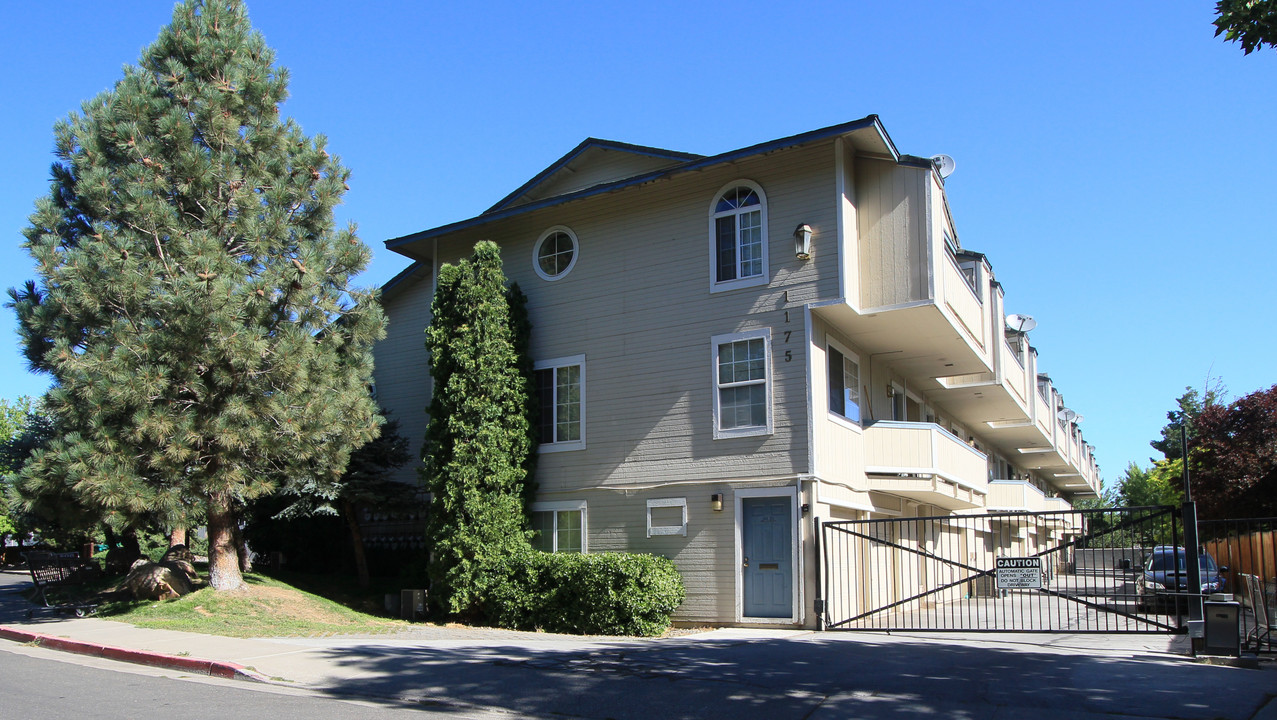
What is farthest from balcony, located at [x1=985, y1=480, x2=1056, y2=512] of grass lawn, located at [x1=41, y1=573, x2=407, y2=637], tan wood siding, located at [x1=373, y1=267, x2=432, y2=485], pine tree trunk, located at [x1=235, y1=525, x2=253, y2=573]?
pine tree trunk, located at [x1=235, y1=525, x2=253, y2=573]

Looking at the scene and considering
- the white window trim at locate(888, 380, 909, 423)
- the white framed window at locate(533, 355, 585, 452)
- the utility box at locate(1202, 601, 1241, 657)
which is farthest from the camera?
the white window trim at locate(888, 380, 909, 423)

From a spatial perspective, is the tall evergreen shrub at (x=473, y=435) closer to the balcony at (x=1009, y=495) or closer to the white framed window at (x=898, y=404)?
the white framed window at (x=898, y=404)

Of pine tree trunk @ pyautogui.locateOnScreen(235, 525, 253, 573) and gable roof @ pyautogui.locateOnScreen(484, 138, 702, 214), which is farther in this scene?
pine tree trunk @ pyautogui.locateOnScreen(235, 525, 253, 573)

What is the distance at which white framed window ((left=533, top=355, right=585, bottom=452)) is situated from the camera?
18.2m

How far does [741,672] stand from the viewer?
1016 centimetres

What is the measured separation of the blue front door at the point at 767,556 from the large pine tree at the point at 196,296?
7192 mm

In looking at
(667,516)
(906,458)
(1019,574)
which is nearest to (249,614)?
(667,516)

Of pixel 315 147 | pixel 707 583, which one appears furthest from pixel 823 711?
pixel 315 147

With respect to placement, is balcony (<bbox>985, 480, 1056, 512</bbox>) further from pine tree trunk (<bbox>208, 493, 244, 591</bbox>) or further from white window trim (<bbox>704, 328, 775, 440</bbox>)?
pine tree trunk (<bbox>208, 493, 244, 591</bbox>)

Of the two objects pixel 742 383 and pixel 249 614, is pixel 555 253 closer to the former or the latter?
pixel 742 383

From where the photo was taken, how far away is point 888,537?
1875 cm

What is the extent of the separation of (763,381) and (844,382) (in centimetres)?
233

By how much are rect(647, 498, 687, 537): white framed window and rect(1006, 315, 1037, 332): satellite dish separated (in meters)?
15.6

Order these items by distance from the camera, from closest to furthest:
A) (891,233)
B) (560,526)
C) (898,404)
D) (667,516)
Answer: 1. (891,233)
2. (667,516)
3. (560,526)
4. (898,404)
